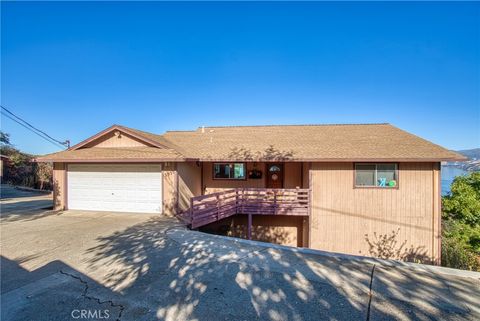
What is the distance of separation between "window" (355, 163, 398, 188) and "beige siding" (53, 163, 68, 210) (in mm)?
12652

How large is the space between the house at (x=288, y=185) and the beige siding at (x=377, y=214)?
0.04m

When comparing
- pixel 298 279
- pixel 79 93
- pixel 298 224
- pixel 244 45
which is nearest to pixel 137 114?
pixel 79 93

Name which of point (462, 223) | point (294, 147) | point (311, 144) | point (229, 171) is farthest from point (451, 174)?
point (229, 171)

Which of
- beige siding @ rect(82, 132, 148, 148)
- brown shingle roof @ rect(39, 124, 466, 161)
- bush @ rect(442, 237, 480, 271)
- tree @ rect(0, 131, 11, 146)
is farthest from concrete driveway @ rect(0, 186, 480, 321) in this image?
tree @ rect(0, 131, 11, 146)

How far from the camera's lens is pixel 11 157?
20188 mm

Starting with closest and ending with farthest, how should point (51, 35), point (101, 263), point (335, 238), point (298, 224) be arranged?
point (101, 263) < point (335, 238) < point (298, 224) < point (51, 35)

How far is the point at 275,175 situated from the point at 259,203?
2045 millimetres

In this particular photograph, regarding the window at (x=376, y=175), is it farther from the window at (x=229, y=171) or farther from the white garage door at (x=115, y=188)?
the white garage door at (x=115, y=188)

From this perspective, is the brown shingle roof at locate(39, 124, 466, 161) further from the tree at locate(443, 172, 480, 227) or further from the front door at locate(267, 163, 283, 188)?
the tree at locate(443, 172, 480, 227)

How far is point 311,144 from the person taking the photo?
422 inches

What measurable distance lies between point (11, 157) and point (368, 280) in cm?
2711

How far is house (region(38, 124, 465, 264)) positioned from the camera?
8992 mm

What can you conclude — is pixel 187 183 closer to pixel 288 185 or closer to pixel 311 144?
pixel 288 185

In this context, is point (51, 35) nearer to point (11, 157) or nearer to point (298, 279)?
point (11, 157)
